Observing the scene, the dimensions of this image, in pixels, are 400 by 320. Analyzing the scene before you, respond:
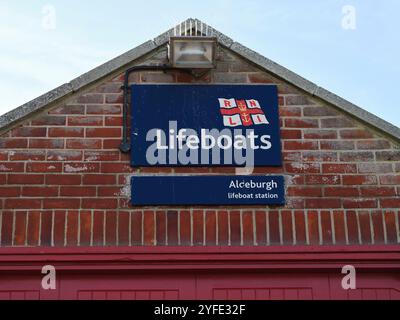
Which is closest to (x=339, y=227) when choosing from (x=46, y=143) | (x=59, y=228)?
(x=59, y=228)

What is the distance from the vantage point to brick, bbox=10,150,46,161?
224 inches

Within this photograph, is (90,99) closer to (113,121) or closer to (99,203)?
(113,121)

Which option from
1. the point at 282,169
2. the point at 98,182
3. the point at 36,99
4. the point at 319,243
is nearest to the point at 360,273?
the point at 319,243

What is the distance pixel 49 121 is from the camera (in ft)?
19.0

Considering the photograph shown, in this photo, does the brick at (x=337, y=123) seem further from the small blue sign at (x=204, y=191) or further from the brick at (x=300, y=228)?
the brick at (x=300, y=228)

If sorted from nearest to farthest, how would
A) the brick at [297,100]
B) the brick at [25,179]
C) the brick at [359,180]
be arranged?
the brick at [25,179] → the brick at [359,180] → the brick at [297,100]

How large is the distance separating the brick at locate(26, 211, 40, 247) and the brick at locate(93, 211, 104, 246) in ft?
1.40

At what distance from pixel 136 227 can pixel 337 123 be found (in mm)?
1847

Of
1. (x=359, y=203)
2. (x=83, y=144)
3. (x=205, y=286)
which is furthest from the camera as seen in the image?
(x=83, y=144)

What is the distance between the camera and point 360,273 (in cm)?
547

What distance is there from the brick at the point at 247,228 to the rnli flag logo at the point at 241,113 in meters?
0.74

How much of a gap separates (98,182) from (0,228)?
812 mm

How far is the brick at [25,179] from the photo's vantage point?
5609mm

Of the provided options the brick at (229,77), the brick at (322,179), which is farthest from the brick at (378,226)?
the brick at (229,77)
